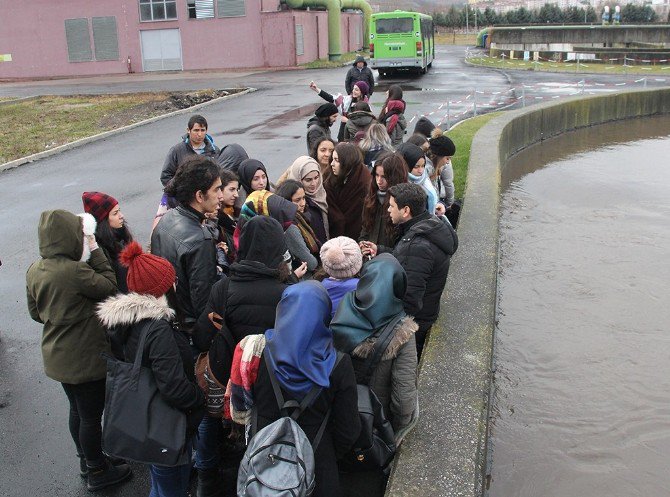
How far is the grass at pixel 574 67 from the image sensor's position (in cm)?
3244

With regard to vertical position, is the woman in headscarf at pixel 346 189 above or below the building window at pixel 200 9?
below

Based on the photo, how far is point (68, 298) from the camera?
3924 millimetres

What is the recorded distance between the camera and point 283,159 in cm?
1327

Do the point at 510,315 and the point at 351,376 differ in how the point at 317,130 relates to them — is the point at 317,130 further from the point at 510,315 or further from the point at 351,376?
the point at 351,376

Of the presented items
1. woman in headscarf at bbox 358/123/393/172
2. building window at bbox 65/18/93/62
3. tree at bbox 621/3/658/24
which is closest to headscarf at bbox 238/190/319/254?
woman in headscarf at bbox 358/123/393/172

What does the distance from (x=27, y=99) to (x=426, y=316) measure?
25.5 m

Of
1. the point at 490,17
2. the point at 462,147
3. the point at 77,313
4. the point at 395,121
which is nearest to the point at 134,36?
the point at 462,147

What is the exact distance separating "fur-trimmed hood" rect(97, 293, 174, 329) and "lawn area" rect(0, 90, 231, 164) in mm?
12668

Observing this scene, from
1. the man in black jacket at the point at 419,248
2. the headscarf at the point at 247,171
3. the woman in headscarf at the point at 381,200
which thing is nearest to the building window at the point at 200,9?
the headscarf at the point at 247,171

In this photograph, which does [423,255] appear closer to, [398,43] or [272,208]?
[272,208]

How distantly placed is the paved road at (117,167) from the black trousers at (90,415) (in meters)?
0.25

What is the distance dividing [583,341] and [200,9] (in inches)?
1356

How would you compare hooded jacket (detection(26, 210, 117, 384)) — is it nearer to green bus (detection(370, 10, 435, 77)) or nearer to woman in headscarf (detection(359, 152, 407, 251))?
woman in headscarf (detection(359, 152, 407, 251))

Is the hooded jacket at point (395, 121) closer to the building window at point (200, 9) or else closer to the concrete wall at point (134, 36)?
the concrete wall at point (134, 36)
